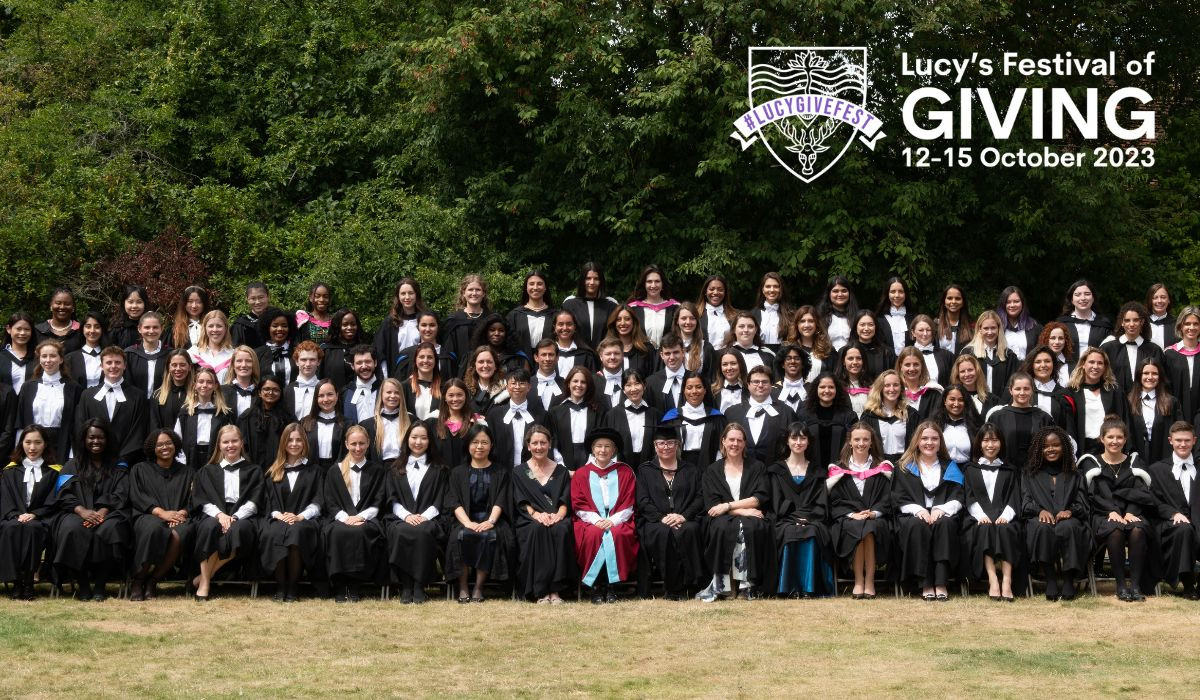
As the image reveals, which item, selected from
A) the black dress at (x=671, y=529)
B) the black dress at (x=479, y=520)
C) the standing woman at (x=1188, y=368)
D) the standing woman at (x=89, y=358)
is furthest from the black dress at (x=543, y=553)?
the standing woman at (x=1188, y=368)

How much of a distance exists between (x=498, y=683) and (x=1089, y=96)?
13.2m

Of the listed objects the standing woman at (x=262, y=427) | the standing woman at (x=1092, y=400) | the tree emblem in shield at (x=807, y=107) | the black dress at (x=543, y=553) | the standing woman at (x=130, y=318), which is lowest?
the black dress at (x=543, y=553)

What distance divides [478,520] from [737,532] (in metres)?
1.88

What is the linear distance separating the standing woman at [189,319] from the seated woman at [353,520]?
75.6 inches

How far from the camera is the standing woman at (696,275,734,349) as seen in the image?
41.1 feet

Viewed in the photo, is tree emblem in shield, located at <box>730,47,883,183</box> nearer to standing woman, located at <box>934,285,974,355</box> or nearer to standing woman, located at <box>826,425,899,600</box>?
standing woman, located at <box>934,285,974,355</box>

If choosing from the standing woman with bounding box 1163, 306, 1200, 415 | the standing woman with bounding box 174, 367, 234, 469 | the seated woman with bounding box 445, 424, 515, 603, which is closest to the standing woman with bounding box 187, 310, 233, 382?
the standing woman with bounding box 174, 367, 234, 469

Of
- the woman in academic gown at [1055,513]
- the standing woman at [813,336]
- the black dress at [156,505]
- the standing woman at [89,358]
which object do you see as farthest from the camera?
the standing woman at [813,336]

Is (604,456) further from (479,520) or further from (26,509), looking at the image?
(26,509)

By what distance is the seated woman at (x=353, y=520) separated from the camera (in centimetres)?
1049

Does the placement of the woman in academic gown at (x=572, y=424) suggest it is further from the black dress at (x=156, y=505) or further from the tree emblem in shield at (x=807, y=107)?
the tree emblem in shield at (x=807, y=107)

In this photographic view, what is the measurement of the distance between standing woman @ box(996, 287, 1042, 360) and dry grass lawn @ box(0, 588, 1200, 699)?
2662mm

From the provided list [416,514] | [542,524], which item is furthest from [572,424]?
[416,514]

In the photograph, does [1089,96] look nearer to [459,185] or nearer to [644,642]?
[459,185]
